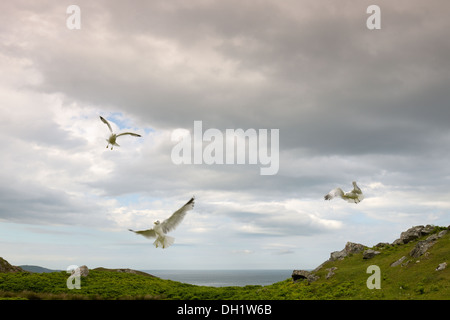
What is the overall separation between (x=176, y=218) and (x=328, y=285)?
812 inches

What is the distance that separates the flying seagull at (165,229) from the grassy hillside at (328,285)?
16.9 metres

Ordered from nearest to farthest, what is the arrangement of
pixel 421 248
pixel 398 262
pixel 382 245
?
pixel 421 248
pixel 398 262
pixel 382 245

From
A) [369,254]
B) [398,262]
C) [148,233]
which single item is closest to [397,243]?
[369,254]

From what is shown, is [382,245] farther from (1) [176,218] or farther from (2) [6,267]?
(2) [6,267]

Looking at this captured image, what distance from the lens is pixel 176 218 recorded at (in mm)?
21219

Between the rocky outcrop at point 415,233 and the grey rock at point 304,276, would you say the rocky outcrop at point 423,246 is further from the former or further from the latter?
the grey rock at point 304,276

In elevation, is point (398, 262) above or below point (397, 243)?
below

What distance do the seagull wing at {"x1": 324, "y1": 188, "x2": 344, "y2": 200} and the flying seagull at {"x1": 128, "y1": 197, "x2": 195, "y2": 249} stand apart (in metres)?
12.3
